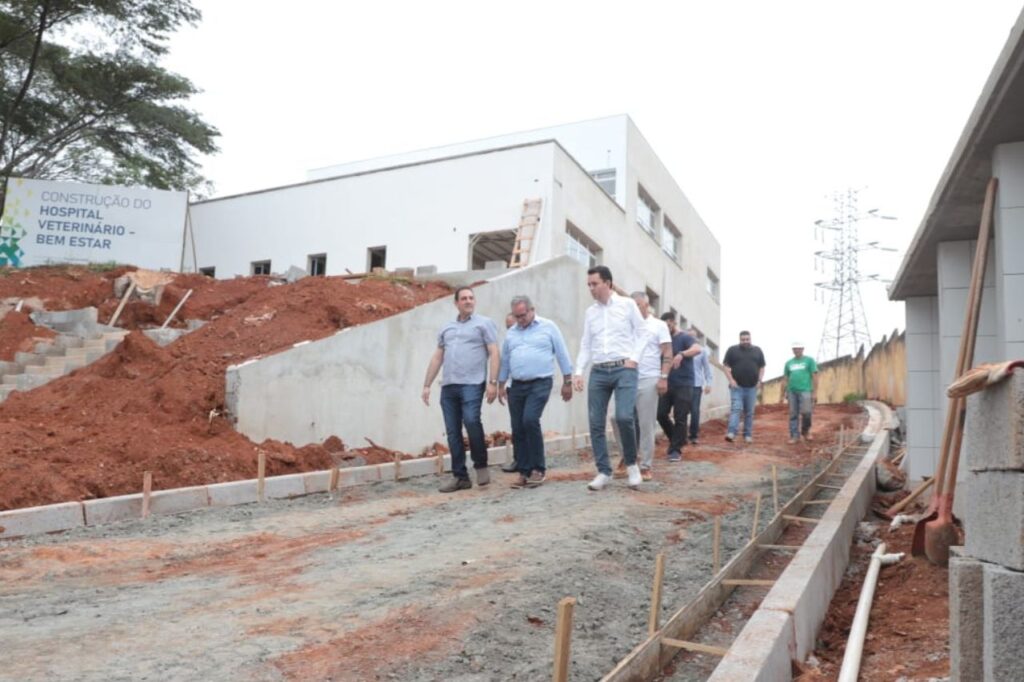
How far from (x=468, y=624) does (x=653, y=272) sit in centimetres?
2286

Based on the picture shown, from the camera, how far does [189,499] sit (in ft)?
22.8

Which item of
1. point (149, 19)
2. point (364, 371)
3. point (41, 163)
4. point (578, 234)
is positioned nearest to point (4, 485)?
point (364, 371)

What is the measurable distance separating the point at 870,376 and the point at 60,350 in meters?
25.0

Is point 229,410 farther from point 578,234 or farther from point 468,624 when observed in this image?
point 578,234

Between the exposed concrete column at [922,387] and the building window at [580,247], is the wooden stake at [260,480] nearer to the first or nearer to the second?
the exposed concrete column at [922,387]

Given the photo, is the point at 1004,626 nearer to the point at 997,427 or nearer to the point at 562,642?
the point at 997,427

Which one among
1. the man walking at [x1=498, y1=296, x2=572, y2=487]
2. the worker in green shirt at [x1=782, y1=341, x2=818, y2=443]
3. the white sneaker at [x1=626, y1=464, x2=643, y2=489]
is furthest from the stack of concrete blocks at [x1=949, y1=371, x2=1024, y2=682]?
the worker in green shirt at [x1=782, y1=341, x2=818, y2=443]

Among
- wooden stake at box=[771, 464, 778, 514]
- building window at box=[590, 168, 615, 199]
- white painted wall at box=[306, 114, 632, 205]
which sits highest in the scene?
white painted wall at box=[306, 114, 632, 205]

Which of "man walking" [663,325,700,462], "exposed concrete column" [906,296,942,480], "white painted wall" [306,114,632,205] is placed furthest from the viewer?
"white painted wall" [306,114,632,205]

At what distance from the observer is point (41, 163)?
909 inches

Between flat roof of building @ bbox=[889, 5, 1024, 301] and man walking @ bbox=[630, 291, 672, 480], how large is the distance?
237cm

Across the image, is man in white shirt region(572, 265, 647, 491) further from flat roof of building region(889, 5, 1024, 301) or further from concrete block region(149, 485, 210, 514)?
concrete block region(149, 485, 210, 514)

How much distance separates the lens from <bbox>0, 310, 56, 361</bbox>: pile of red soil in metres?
10.9

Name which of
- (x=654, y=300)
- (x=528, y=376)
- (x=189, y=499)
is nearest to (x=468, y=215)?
(x=654, y=300)
